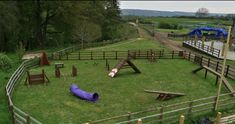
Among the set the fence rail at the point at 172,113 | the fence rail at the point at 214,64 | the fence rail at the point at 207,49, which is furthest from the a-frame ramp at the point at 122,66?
the fence rail at the point at 207,49

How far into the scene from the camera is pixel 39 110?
12.1 metres

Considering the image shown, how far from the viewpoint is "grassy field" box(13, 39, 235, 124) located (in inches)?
476

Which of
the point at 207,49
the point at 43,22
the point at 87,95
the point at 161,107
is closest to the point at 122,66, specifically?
the point at 87,95

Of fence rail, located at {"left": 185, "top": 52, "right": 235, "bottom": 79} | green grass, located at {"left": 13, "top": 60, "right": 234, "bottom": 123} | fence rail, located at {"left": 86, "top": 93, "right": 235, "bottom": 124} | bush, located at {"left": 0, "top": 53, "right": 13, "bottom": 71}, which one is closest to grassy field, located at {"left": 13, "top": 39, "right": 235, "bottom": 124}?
green grass, located at {"left": 13, "top": 60, "right": 234, "bottom": 123}

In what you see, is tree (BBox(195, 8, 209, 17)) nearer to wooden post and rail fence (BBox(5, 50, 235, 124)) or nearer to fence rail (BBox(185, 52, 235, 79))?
wooden post and rail fence (BBox(5, 50, 235, 124))

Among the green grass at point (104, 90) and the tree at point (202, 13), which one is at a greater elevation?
the tree at point (202, 13)

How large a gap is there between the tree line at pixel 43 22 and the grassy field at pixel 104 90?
509 inches

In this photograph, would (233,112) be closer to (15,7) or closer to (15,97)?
(15,97)

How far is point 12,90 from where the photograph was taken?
14531mm

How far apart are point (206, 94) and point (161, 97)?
123 inches

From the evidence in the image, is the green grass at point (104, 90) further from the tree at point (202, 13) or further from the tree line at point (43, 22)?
the tree at point (202, 13)

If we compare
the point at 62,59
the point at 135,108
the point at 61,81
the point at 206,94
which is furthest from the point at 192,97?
the point at 62,59

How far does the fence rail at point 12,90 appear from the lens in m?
9.25

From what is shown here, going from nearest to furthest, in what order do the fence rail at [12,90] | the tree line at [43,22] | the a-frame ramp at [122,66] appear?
1. the fence rail at [12,90]
2. the a-frame ramp at [122,66]
3. the tree line at [43,22]
